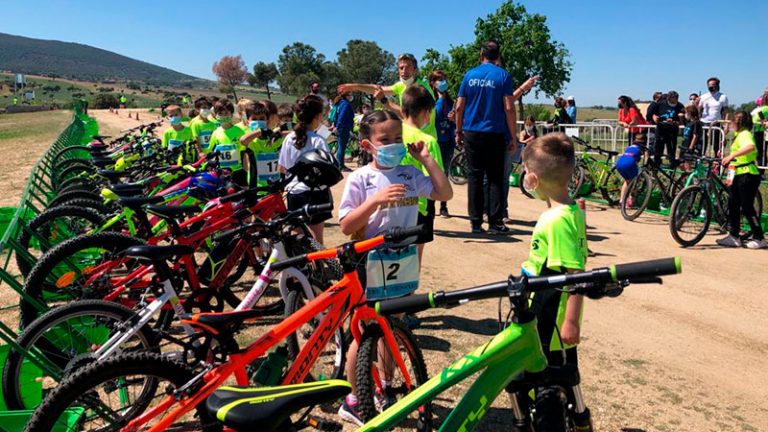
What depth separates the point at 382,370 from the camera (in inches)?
122

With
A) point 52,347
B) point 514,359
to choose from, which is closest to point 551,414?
point 514,359

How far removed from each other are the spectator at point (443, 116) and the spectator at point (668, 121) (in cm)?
549

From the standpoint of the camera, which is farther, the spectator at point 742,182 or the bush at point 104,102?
the bush at point 104,102

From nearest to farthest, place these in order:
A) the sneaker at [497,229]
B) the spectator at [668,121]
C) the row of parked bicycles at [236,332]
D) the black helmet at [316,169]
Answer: the row of parked bicycles at [236,332] → the black helmet at [316,169] → the sneaker at [497,229] → the spectator at [668,121]

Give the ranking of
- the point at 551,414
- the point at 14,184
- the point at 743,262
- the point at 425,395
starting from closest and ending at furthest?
the point at 425,395
the point at 551,414
the point at 743,262
the point at 14,184

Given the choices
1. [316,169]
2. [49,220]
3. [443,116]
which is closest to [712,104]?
[443,116]

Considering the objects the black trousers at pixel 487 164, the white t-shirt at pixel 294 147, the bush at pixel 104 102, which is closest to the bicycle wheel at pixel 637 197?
the black trousers at pixel 487 164

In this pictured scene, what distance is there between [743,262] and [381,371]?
18.8ft

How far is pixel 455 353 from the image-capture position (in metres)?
4.34

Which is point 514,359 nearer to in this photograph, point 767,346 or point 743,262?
point 767,346

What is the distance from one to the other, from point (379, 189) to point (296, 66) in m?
74.9

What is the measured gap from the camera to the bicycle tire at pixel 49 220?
5.19m

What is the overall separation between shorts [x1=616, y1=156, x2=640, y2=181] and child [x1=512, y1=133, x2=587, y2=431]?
23.0ft

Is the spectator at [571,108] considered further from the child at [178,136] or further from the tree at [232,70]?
the tree at [232,70]
